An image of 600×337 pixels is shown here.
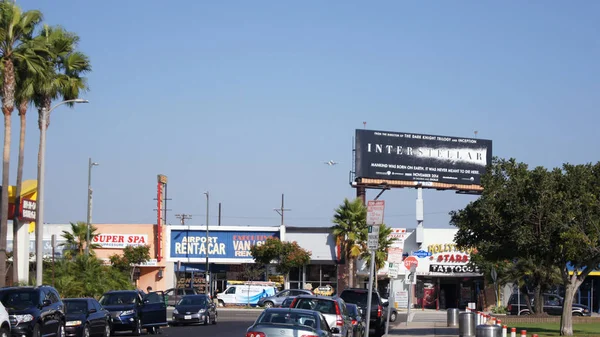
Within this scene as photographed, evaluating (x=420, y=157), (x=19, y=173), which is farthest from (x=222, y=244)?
(x=19, y=173)

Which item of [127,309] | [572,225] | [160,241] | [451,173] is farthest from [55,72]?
[451,173]

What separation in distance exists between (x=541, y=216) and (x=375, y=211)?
31.8 ft

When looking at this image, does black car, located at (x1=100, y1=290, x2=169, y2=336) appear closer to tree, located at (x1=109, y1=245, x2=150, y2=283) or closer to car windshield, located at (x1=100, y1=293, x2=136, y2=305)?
car windshield, located at (x1=100, y1=293, x2=136, y2=305)

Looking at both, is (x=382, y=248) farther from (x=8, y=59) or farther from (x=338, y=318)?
(x=338, y=318)

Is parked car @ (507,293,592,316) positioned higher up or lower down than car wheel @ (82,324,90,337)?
lower down

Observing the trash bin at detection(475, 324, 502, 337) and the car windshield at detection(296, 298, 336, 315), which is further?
the car windshield at detection(296, 298, 336, 315)

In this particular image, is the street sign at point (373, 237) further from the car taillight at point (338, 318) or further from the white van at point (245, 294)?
the white van at point (245, 294)

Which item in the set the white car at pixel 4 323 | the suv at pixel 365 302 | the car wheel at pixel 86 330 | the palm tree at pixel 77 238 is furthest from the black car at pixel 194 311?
the palm tree at pixel 77 238

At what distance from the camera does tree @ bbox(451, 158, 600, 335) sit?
28484mm

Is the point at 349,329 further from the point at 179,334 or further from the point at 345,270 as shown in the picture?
the point at 345,270

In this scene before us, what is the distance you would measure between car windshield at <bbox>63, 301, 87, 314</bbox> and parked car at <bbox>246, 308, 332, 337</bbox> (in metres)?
9.94

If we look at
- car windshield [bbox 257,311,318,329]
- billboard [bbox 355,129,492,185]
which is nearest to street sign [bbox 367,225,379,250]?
car windshield [bbox 257,311,318,329]

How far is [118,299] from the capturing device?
31203mm

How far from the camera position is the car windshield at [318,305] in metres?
23.5
